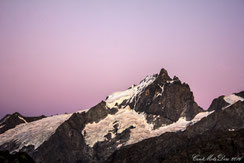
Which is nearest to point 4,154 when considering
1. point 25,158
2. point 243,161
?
point 25,158

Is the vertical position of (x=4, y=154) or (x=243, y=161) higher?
(x=4, y=154)

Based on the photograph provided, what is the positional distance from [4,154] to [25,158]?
27.9ft

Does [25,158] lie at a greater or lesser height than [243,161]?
greater

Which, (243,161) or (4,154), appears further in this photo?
(243,161)

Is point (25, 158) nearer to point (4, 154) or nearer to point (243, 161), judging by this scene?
point (4, 154)

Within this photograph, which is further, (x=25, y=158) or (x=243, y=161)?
(x=243, y=161)

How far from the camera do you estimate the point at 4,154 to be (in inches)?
5753

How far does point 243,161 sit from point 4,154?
11744cm

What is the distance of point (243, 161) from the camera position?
198 meters

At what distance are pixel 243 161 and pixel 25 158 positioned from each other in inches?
4299

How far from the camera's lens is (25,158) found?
151 m
